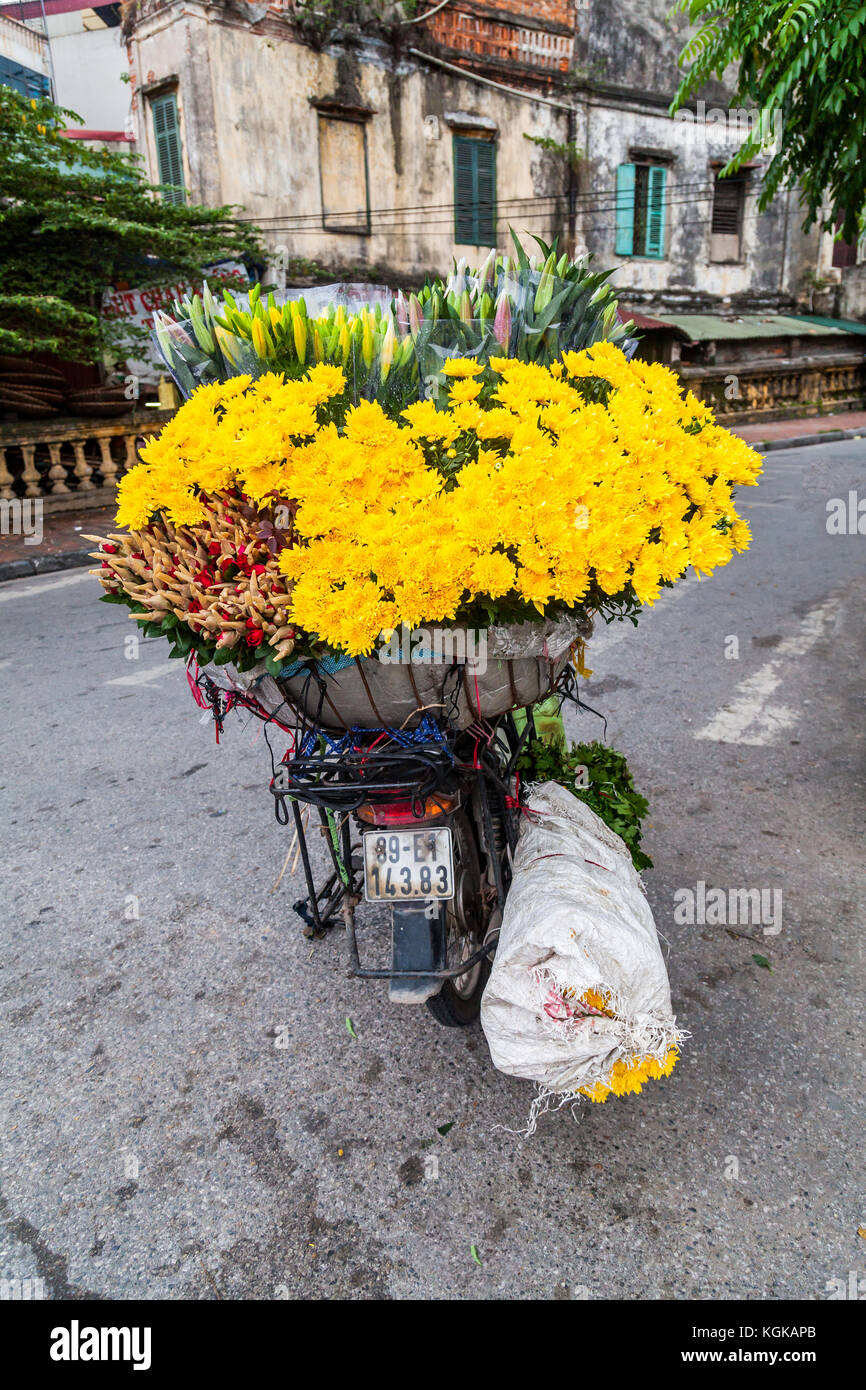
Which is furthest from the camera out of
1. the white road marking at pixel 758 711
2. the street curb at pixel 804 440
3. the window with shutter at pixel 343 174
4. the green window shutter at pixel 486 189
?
the green window shutter at pixel 486 189

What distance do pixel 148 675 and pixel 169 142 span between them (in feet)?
40.5

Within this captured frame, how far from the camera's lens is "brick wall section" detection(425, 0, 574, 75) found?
1552 centimetres

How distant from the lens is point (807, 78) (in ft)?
14.5

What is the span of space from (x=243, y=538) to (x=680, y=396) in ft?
3.49

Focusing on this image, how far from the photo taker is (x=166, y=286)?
42.5 ft

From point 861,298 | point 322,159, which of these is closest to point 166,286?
point 322,159

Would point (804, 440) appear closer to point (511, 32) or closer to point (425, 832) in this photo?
point (511, 32)

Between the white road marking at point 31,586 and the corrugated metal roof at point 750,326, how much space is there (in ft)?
48.2

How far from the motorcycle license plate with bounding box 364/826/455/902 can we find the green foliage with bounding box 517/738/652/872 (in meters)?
0.66

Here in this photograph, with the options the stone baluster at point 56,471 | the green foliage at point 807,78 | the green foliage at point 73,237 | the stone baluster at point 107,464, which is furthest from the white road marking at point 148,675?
the stone baluster at point 107,464

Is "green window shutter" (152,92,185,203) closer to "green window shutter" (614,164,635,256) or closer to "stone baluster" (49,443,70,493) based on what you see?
"stone baluster" (49,443,70,493)

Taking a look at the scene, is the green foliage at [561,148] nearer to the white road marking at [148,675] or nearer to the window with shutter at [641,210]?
the window with shutter at [641,210]

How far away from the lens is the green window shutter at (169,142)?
545 inches

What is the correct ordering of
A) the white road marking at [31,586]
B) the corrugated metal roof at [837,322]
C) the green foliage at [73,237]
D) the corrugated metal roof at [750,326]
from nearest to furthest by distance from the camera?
the white road marking at [31,586], the green foliage at [73,237], the corrugated metal roof at [750,326], the corrugated metal roof at [837,322]
